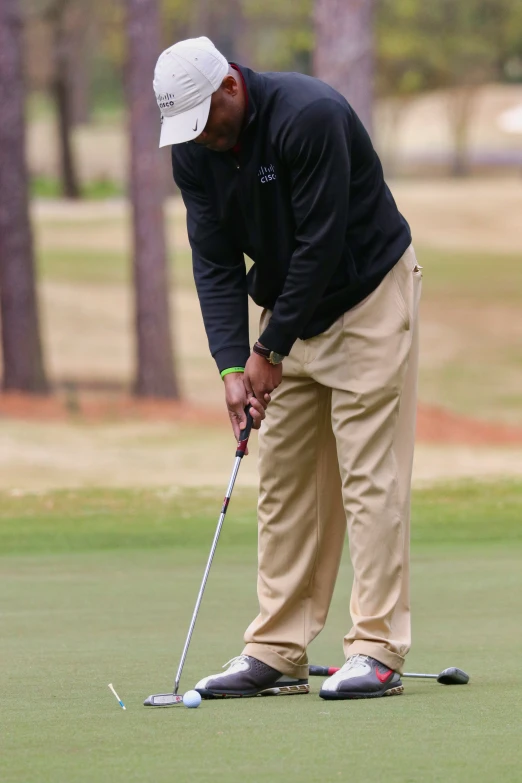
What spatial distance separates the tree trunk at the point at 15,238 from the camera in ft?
59.1

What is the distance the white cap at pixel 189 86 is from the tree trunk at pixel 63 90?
1276 inches

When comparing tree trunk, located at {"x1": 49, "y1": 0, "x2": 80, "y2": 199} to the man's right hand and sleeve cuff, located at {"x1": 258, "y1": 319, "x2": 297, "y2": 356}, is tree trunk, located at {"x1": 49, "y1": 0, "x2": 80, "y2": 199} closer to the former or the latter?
the man's right hand

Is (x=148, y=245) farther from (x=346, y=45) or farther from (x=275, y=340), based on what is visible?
(x=275, y=340)

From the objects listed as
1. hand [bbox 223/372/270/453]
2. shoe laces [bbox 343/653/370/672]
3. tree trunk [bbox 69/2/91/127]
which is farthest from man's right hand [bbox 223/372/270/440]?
tree trunk [bbox 69/2/91/127]

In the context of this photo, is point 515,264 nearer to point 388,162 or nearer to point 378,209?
point 388,162

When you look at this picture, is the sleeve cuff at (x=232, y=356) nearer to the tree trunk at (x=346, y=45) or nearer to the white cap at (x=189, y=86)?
the white cap at (x=189, y=86)

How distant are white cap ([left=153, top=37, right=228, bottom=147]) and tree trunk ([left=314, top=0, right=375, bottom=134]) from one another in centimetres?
1141

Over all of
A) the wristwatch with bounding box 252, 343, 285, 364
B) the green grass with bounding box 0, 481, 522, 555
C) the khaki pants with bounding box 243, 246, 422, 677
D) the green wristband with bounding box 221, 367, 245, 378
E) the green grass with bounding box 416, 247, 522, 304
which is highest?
the wristwatch with bounding box 252, 343, 285, 364

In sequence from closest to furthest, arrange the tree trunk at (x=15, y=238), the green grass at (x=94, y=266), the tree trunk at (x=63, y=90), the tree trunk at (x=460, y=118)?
the tree trunk at (x=15, y=238)
the green grass at (x=94, y=266)
the tree trunk at (x=63, y=90)
the tree trunk at (x=460, y=118)

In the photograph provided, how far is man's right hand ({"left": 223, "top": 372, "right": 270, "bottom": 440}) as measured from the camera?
14.3 feet

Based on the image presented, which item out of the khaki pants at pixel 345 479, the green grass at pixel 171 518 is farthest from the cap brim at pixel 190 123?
the green grass at pixel 171 518

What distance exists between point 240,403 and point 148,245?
15284mm

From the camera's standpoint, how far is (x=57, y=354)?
84.7ft

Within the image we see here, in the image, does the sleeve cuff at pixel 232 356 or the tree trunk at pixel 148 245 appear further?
the tree trunk at pixel 148 245
